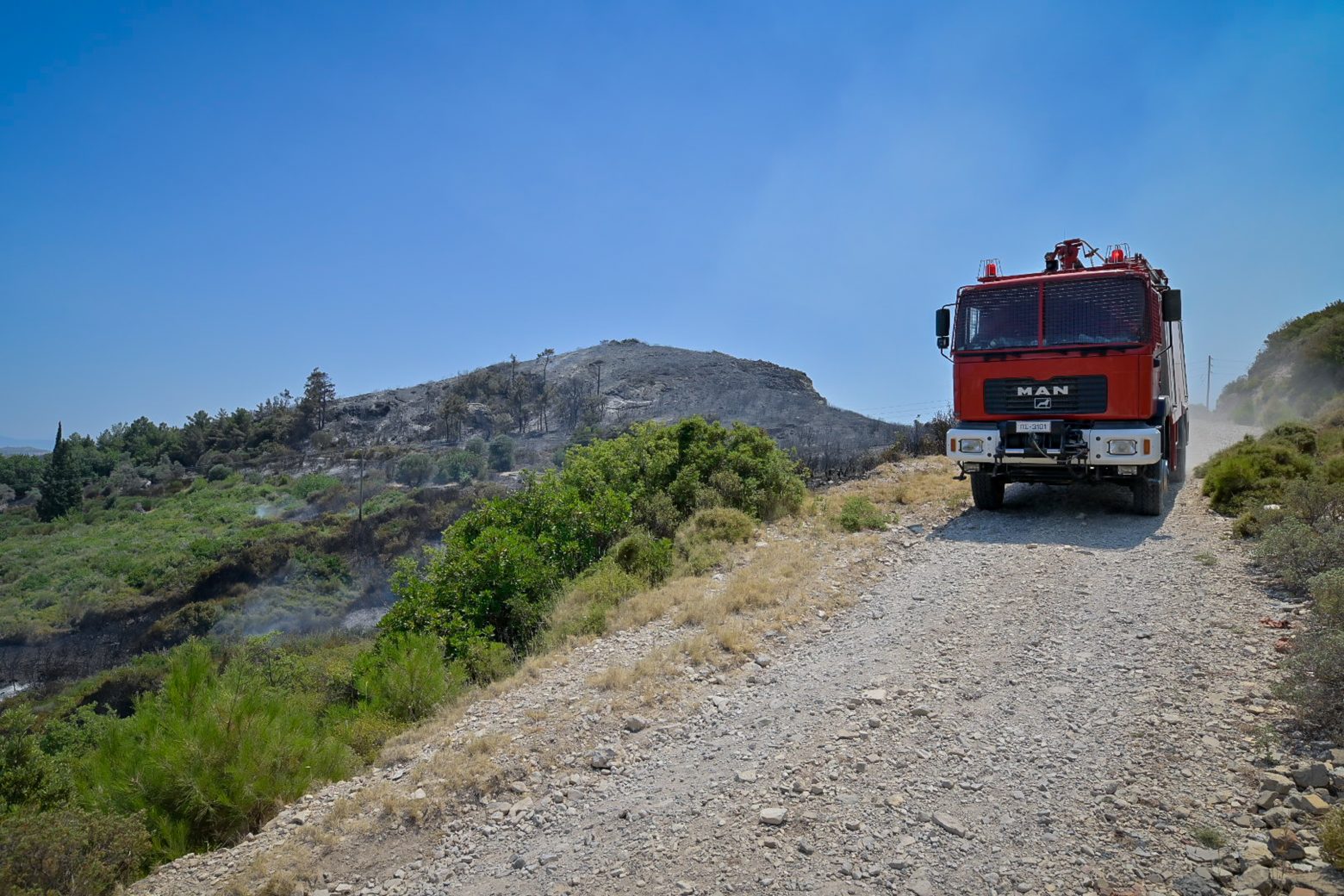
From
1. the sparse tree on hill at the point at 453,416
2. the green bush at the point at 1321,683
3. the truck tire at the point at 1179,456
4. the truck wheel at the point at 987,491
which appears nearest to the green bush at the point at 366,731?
the green bush at the point at 1321,683

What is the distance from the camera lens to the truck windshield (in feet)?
30.6

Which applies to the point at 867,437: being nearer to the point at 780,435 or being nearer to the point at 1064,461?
the point at 780,435

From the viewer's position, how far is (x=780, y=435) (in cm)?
3916

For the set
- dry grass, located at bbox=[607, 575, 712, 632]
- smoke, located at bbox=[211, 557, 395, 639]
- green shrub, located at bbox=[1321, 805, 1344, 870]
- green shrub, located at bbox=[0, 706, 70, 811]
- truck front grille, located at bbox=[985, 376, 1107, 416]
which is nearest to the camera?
green shrub, located at bbox=[1321, 805, 1344, 870]

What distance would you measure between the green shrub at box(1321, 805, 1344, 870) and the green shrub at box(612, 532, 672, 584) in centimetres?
663

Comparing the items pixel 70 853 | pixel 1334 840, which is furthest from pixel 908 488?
pixel 70 853

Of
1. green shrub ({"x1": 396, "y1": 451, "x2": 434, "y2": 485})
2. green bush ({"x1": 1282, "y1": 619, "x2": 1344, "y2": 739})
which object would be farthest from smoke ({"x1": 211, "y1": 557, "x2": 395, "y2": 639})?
green bush ({"x1": 1282, "y1": 619, "x2": 1344, "y2": 739})

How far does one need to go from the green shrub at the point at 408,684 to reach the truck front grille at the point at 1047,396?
788 centimetres

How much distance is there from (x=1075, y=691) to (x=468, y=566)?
7.14 meters

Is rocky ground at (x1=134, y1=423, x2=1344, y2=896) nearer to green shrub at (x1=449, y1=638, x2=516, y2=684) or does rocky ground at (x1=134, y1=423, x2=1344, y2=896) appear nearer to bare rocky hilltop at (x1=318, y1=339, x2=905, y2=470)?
green shrub at (x1=449, y1=638, x2=516, y2=684)

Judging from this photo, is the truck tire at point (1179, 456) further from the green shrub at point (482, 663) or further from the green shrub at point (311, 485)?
the green shrub at point (311, 485)

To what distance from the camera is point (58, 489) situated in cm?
5794

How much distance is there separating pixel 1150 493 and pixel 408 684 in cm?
983

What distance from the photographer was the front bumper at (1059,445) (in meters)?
9.16
